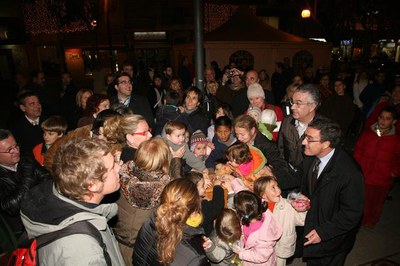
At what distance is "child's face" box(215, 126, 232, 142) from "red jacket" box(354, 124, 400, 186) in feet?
7.32

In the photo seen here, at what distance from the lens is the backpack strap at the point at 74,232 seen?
1.57 meters

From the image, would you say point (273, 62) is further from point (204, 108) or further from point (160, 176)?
point (160, 176)

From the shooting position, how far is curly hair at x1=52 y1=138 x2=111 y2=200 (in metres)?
1.76

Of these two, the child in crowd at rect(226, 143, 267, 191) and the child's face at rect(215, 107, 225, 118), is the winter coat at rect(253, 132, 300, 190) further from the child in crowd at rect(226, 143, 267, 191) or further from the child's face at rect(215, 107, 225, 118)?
the child's face at rect(215, 107, 225, 118)

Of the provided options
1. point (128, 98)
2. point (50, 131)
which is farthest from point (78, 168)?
point (128, 98)

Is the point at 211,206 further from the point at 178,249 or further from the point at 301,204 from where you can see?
the point at 301,204

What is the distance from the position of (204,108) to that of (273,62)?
9832 millimetres

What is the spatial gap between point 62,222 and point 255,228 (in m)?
1.82

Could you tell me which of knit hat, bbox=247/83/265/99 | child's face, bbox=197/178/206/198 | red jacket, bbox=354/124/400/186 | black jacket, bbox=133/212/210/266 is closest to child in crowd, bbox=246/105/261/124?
knit hat, bbox=247/83/265/99

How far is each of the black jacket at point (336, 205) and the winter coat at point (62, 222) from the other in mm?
2143

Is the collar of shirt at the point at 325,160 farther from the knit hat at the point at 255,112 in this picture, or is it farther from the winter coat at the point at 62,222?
the winter coat at the point at 62,222

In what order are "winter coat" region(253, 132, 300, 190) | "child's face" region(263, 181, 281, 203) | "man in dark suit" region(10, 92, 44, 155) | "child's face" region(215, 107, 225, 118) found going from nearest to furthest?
1. "child's face" region(263, 181, 281, 203)
2. "winter coat" region(253, 132, 300, 190)
3. "man in dark suit" region(10, 92, 44, 155)
4. "child's face" region(215, 107, 225, 118)

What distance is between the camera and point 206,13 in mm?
20688

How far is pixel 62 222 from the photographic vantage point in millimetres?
1615
